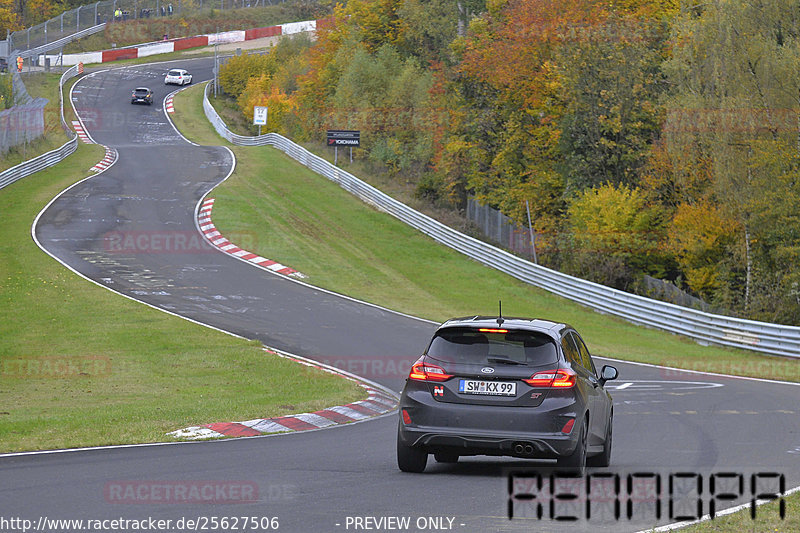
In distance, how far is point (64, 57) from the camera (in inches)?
3900

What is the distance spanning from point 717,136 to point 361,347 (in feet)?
63.3

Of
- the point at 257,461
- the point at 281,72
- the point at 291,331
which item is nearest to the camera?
the point at 257,461

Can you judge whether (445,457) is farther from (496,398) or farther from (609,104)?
(609,104)

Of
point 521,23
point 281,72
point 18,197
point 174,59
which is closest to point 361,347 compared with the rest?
point 18,197

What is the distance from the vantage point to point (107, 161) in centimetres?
5450

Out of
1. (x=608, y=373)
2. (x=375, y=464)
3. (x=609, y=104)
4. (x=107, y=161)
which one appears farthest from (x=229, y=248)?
(x=608, y=373)

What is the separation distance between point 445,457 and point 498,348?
1.46 metres

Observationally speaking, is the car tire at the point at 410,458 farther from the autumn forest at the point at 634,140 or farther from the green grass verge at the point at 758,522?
the autumn forest at the point at 634,140

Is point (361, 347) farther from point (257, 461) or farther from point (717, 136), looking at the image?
point (717, 136)

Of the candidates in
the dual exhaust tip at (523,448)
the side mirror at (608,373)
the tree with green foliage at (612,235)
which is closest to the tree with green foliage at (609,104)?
the tree with green foliage at (612,235)

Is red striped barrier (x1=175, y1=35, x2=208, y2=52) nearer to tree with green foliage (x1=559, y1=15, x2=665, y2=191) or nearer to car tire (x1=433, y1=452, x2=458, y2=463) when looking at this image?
tree with green foliage (x1=559, y1=15, x2=665, y2=191)

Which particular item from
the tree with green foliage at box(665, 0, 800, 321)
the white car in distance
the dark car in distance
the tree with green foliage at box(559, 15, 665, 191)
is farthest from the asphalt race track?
the white car in distance

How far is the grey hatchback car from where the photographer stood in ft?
30.1

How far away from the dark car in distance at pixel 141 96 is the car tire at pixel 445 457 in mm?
80832
